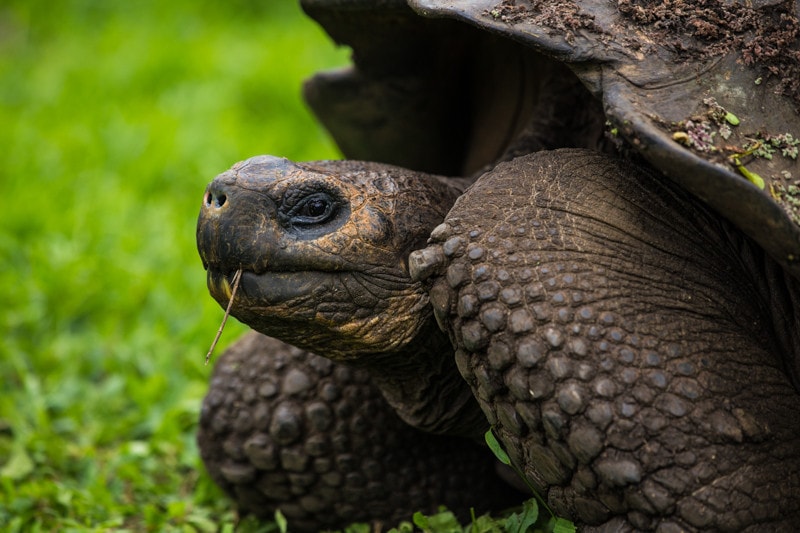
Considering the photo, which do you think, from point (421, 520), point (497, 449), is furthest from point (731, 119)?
point (421, 520)

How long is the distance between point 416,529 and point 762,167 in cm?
119

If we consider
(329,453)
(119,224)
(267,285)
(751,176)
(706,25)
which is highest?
(706,25)

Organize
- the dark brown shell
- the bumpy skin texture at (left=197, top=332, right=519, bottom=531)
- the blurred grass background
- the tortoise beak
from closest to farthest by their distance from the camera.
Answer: the dark brown shell, the tortoise beak, the bumpy skin texture at (left=197, top=332, right=519, bottom=531), the blurred grass background

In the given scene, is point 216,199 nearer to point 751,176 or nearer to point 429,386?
point 429,386

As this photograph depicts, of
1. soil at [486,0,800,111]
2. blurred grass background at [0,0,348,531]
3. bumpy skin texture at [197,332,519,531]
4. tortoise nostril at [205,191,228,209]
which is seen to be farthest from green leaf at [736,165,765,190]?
blurred grass background at [0,0,348,531]

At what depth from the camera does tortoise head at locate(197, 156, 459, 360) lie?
6.06ft

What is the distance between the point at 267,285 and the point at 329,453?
25.4 inches

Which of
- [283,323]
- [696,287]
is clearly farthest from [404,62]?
[696,287]

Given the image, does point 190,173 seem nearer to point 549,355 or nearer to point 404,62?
point 404,62

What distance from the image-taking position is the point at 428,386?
2.09 metres

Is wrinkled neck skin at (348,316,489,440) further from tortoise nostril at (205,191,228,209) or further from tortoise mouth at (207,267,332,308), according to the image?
tortoise nostril at (205,191,228,209)

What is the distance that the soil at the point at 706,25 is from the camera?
1772 millimetres

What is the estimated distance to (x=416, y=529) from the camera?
231cm

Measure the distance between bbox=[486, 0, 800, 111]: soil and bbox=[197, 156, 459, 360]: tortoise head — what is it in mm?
465
